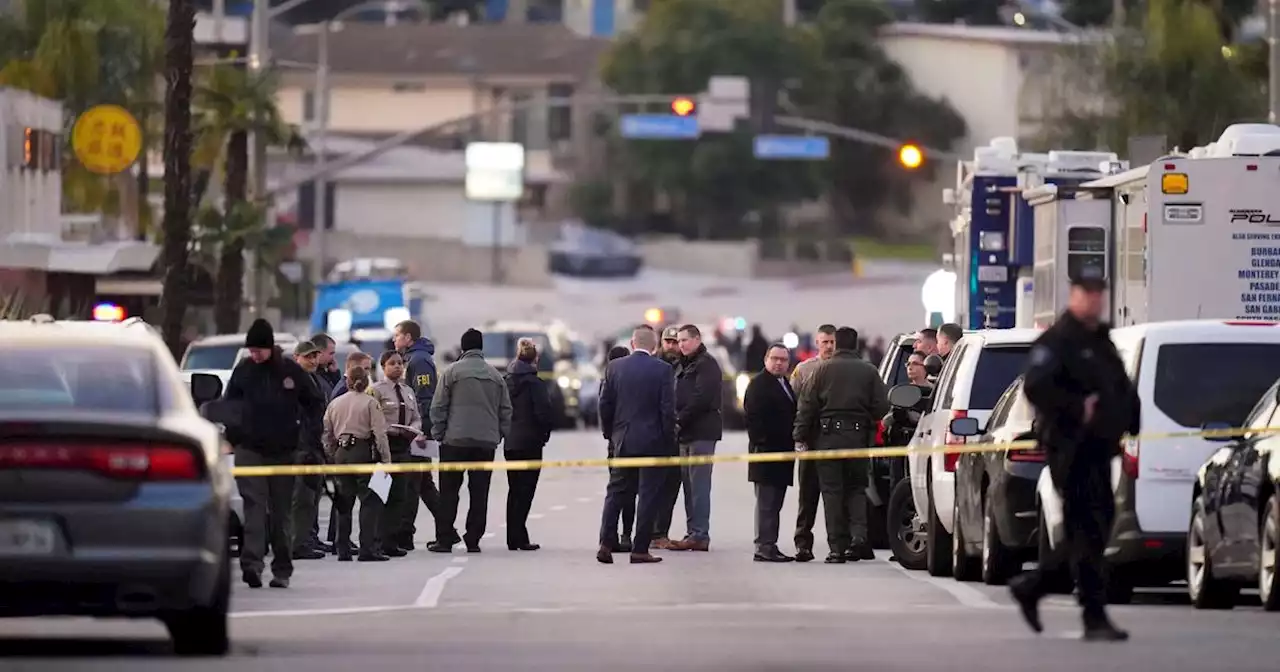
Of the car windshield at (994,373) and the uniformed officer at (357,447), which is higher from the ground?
the car windshield at (994,373)

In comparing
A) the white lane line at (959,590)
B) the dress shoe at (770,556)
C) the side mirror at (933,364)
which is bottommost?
the dress shoe at (770,556)

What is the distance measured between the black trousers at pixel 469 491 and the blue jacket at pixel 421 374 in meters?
1.53

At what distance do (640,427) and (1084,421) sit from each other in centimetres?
929

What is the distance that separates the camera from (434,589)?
66.1 ft

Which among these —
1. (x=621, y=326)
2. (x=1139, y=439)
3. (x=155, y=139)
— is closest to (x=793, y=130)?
(x=621, y=326)

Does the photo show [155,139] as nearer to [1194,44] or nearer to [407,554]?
[1194,44]

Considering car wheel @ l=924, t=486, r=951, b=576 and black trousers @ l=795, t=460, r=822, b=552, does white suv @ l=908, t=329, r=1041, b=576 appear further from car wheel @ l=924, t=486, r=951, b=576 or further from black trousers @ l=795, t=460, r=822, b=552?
black trousers @ l=795, t=460, r=822, b=552

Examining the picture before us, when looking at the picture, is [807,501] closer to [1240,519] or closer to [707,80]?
[1240,519]

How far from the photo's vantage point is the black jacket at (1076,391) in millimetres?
14703

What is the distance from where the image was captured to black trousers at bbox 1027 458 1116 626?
14.7 metres

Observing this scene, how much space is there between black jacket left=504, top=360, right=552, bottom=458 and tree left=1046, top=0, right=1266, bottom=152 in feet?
101

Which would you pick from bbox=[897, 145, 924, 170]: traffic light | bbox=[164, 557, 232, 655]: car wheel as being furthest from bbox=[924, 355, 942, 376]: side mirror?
bbox=[897, 145, 924, 170]: traffic light

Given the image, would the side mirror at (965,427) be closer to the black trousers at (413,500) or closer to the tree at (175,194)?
the black trousers at (413,500)

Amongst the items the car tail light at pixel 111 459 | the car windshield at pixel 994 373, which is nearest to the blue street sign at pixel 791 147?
the car windshield at pixel 994 373
